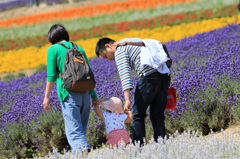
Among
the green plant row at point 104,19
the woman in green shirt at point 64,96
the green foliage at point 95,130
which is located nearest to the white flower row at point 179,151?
the woman in green shirt at point 64,96

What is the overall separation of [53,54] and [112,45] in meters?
0.62

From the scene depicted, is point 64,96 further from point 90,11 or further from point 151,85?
point 90,11

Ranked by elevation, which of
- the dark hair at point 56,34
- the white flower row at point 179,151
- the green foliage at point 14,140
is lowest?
the green foliage at point 14,140

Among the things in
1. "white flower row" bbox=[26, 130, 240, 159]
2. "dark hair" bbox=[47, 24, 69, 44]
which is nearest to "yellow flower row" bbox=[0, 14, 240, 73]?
"dark hair" bbox=[47, 24, 69, 44]

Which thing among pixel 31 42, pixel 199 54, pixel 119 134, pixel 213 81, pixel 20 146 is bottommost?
pixel 20 146

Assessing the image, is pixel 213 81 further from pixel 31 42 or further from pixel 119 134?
pixel 31 42

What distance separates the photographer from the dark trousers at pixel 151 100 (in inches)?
135

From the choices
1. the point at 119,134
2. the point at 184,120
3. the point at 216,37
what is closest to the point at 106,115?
the point at 119,134

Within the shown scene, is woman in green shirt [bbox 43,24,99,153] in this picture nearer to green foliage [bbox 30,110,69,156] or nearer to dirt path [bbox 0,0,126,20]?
green foliage [bbox 30,110,69,156]

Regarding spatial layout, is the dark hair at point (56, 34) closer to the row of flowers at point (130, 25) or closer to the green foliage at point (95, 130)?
the green foliage at point (95, 130)

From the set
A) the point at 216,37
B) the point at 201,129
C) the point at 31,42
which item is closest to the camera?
the point at 201,129

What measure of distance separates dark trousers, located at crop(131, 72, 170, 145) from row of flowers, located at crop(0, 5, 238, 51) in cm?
1124

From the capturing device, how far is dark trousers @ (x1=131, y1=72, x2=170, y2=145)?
3.42 m

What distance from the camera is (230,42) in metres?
7.12
